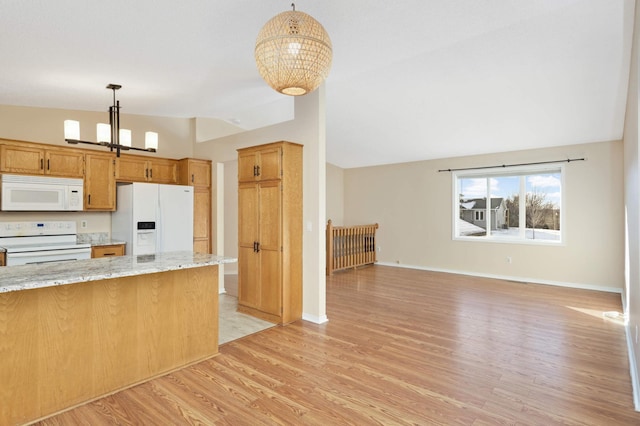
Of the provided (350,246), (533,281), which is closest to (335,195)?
(350,246)

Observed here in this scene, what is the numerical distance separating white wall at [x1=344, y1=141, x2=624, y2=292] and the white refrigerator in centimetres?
462

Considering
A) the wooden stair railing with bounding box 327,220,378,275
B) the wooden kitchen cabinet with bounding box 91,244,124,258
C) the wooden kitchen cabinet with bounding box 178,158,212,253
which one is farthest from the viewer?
the wooden stair railing with bounding box 327,220,378,275

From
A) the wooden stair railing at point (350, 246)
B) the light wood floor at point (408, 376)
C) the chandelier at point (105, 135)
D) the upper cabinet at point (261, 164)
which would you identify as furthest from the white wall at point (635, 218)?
the wooden stair railing at point (350, 246)

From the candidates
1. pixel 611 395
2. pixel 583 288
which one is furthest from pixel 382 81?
pixel 583 288

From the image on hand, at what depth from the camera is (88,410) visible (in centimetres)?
221

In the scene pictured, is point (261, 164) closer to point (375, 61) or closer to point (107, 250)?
point (375, 61)

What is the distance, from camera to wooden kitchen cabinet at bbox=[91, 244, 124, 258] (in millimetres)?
4566

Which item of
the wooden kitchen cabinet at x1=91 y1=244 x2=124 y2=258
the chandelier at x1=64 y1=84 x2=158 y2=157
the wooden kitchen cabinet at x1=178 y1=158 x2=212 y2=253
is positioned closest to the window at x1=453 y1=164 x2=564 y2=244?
the wooden kitchen cabinet at x1=178 y1=158 x2=212 y2=253

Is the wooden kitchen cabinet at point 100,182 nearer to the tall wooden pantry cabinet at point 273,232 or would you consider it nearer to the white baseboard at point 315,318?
the tall wooden pantry cabinet at point 273,232

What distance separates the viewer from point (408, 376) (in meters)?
2.65

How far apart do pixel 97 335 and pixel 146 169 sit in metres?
3.45

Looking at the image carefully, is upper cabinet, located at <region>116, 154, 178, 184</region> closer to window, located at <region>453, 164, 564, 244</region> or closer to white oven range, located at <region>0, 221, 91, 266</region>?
white oven range, located at <region>0, 221, 91, 266</region>

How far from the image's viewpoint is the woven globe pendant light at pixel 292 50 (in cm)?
163

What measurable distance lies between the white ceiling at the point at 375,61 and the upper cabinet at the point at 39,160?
1.86 feet
